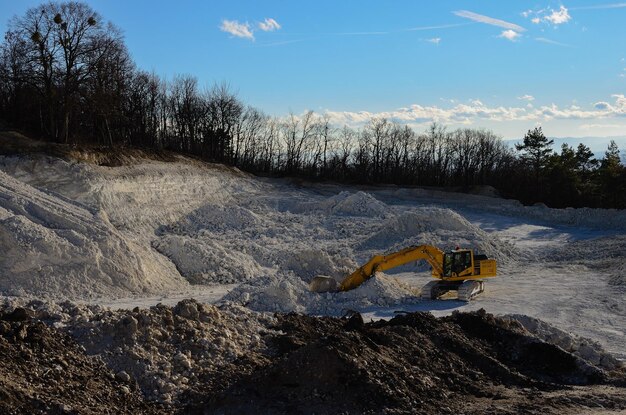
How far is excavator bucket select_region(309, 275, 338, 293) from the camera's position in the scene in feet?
55.9

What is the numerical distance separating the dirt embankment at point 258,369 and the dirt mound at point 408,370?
0.02 meters

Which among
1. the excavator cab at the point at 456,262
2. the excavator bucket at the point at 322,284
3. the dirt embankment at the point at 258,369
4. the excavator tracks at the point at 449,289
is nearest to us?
the dirt embankment at the point at 258,369

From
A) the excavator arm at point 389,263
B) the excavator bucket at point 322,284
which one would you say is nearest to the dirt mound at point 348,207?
the excavator arm at point 389,263

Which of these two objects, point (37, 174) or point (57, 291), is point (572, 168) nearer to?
point (37, 174)

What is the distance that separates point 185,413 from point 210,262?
13.2 m

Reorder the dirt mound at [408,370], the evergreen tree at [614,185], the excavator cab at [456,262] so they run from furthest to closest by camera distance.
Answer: the evergreen tree at [614,185] < the excavator cab at [456,262] < the dirt mound at [408,370]

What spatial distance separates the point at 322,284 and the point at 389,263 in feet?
6.48

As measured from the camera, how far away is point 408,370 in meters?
9.33

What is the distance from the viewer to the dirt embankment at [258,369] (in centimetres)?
800

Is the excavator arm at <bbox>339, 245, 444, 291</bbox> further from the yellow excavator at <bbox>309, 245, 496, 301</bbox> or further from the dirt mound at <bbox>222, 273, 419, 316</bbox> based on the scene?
the dirt mound at <bbox>222, 273, 419, 316</bbox>

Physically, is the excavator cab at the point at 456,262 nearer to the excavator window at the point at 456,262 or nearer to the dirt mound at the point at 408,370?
the excavator window at the point at 456,262

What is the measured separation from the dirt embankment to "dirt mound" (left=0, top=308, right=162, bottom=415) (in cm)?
2

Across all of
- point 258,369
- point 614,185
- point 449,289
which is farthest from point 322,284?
point 614,185

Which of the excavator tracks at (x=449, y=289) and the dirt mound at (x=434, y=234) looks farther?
the dirt mound at (x=434, y=234)
